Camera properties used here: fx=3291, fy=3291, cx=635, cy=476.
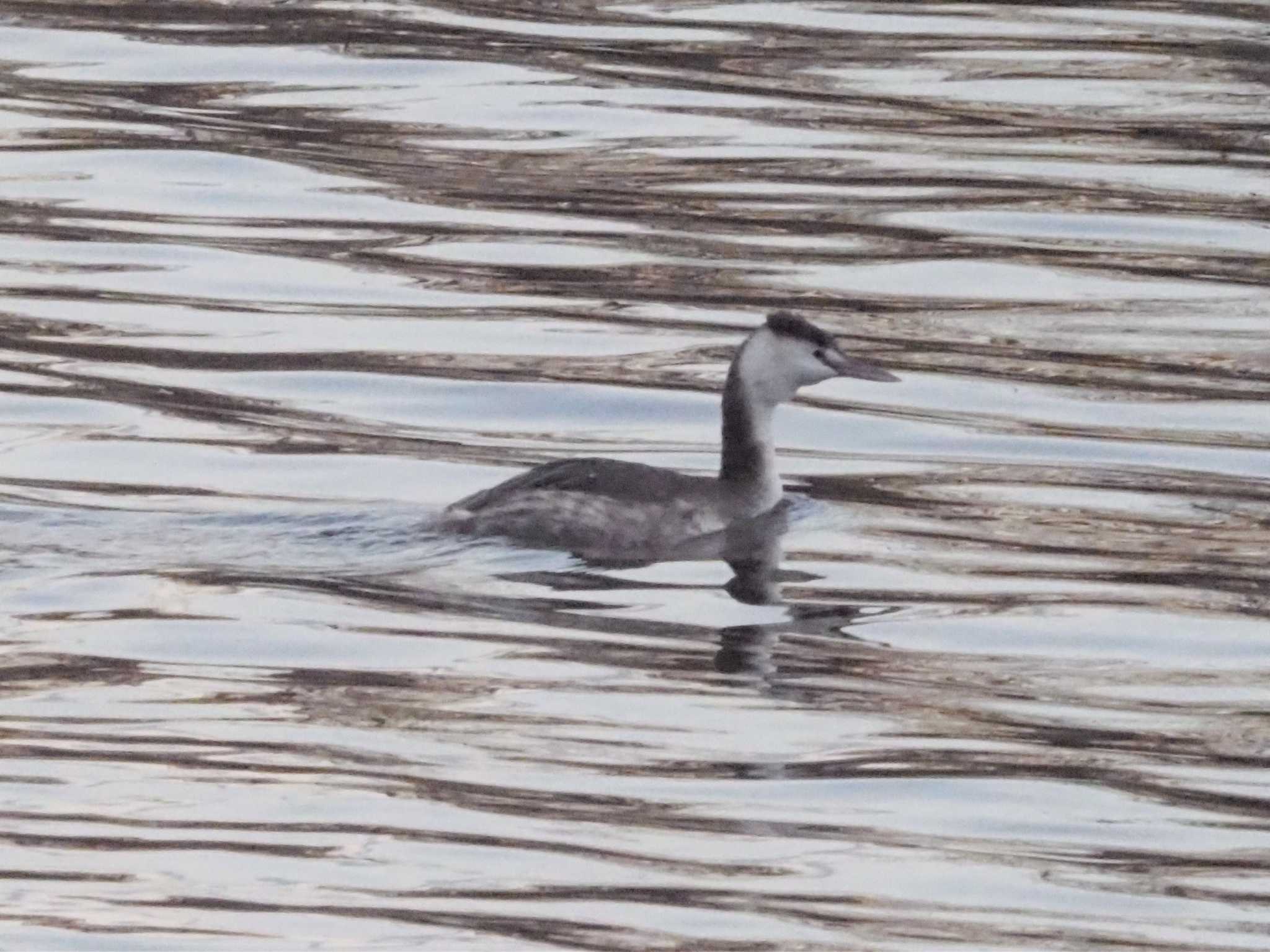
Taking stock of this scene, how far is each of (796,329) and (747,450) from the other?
54 centimetres

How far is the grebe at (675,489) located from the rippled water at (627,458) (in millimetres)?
180

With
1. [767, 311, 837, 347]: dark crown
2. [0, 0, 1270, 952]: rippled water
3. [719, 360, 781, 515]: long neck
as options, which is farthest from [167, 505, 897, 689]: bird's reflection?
[767, 311, 837, 347]: dark crown

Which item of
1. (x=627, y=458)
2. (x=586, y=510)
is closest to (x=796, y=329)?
(x=627, y=458)

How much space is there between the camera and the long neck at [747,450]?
39.8ft

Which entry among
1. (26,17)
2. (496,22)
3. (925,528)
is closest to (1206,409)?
(925,528)

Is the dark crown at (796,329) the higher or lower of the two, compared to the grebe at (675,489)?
higher

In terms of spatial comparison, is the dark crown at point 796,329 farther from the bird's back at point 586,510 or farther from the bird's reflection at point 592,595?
the bird's reflection at point 592,595

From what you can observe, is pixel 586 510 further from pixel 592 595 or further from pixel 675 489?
Answer: pixel 592 595

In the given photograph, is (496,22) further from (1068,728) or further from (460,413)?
(1068,728)

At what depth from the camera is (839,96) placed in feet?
64.0

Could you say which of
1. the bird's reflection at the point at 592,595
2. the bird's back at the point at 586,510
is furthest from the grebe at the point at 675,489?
the bird's reflection at the point at 592,595

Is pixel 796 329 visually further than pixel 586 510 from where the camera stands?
Yes

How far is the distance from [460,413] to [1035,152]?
5.97 metres

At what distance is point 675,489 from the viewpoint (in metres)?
11.8
